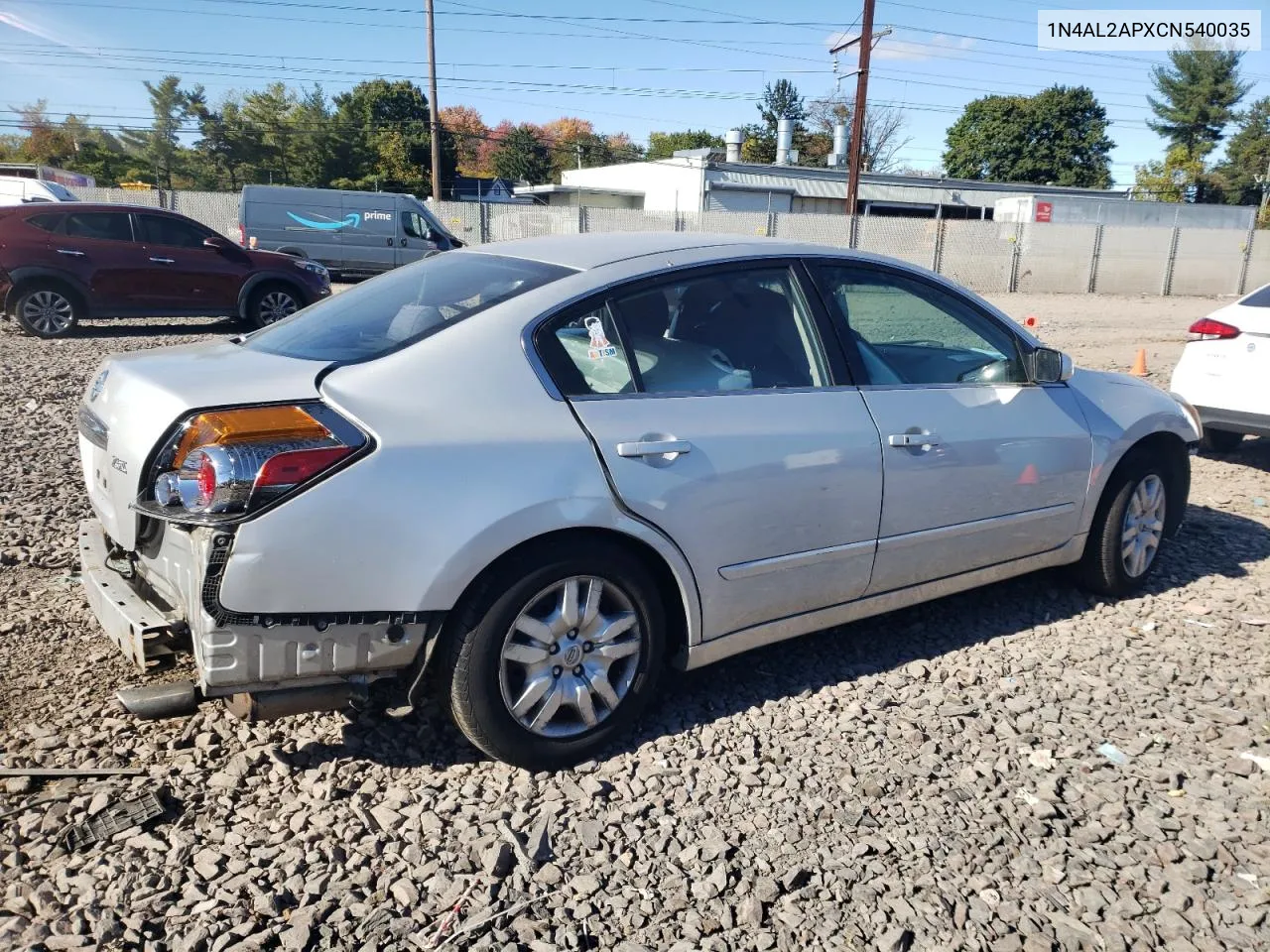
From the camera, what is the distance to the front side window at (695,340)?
3189mm

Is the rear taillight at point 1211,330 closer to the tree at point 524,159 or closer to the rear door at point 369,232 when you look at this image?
the rear door at point 369,232

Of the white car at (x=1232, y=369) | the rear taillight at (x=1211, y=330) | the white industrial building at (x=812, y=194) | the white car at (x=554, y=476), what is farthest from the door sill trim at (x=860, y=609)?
the white industrial building at (x=812, y=194)

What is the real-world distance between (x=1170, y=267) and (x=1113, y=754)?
32082 mm

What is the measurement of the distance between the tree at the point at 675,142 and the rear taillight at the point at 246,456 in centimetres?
9375

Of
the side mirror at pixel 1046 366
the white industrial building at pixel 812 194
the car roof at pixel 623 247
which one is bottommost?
the side mirror at pixel 1046 366

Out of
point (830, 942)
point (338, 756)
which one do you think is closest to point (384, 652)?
point (338, 756)

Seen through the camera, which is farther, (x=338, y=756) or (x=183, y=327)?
(x=183, y=327)

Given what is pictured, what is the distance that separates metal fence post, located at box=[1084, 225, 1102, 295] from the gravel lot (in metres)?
28.7

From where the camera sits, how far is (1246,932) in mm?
2547

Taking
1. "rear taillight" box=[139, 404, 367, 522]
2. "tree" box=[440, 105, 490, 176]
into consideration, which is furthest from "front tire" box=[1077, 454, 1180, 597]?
"tree" box=[440, 105, 490, 176]

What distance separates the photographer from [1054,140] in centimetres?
7469

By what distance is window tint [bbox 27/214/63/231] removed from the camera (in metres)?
12.6

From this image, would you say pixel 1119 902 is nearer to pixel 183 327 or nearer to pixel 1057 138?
pixel 183 327

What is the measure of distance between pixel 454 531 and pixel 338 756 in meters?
0.95
